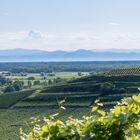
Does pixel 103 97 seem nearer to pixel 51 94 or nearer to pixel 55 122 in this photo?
pixel 51 94

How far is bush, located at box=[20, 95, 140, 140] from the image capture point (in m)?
5.86

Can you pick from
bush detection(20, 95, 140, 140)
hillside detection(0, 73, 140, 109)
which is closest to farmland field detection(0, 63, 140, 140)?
hillside detection(0, 73, 140, 109)

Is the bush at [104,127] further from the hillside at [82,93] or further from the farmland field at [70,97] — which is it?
the hillside at [82,93]

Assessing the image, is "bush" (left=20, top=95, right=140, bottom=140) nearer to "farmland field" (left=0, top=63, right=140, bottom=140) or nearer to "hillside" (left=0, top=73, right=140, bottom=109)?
"farmland field" (left=0, top=63, right=140, bottom=140)

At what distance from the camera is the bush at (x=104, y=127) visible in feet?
19.2

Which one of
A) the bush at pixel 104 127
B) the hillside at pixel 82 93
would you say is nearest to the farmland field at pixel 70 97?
the hillside at pixel 82 93

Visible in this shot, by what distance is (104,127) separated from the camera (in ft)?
19.5

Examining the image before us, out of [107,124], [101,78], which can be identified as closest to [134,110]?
[107,124]

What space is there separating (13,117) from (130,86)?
36.4 m

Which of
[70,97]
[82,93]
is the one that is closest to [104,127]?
[70,97]

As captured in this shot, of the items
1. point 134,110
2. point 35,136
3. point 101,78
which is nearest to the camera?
point 134,110

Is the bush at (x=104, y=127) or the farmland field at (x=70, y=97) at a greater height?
the bush at (x=104, y=127)

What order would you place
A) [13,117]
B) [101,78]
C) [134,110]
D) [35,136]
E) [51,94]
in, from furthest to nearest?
[101,78] < [51,94] < [13,117] < [35,136] < [134,110]

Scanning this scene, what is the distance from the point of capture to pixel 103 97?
386 ft
